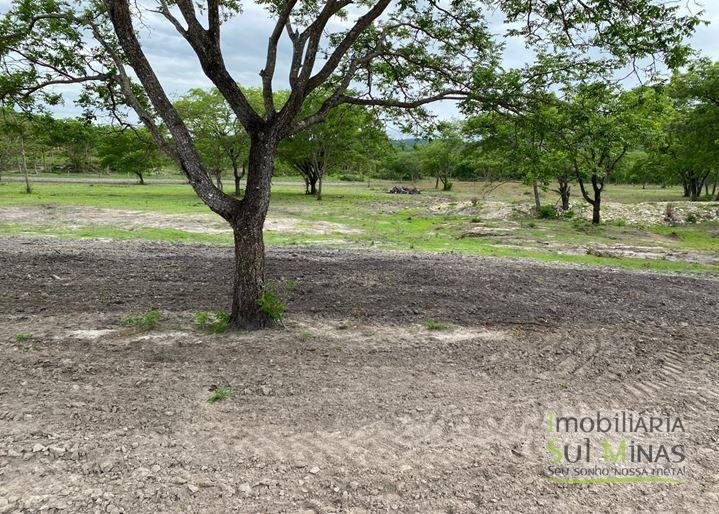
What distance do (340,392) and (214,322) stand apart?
2.55m

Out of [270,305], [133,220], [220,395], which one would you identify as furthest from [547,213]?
[220,395]

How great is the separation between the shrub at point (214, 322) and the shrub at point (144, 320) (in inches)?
20.7

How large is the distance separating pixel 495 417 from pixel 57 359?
14.8 feet

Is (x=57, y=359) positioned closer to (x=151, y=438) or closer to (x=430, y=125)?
(x=151, y=438)

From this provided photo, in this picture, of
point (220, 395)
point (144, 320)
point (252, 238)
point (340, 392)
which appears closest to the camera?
point (220, 395)

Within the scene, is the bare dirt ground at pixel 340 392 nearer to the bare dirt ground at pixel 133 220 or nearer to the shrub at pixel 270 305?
the shrub at pixel 270 305

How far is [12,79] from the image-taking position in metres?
6.40

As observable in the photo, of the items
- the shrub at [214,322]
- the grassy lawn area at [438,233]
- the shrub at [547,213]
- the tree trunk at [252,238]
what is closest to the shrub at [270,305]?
the tree trunk at [252,238]

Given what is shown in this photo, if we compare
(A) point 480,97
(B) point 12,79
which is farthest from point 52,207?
(A) point 480,97

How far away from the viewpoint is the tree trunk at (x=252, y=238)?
5.65 metres

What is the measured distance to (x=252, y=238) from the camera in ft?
18.8

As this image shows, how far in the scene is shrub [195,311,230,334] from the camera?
19.2 feet

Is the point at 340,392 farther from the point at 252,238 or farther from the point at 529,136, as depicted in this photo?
the point at 529,136

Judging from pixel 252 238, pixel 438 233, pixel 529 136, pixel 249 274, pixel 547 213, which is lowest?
pixel 438 233
